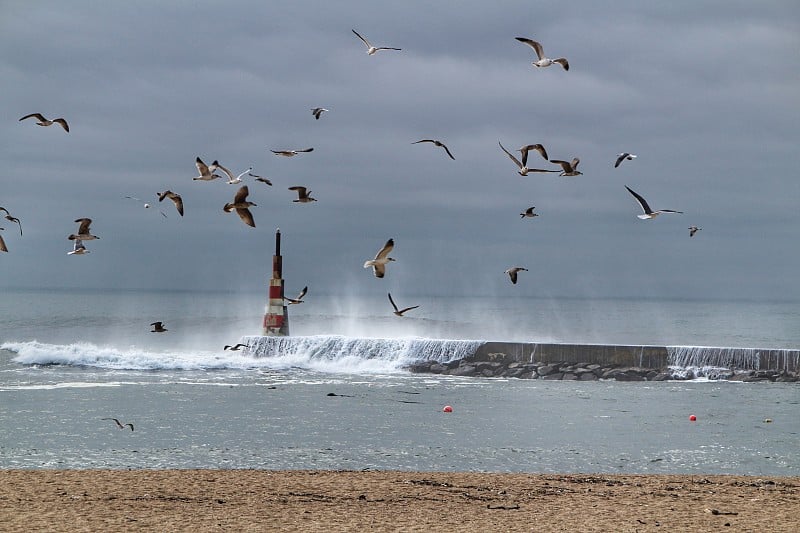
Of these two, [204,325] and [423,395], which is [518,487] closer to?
[423,395]

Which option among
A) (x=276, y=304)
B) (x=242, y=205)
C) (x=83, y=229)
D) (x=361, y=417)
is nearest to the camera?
(x=242, y=205)

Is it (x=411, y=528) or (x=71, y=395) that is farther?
(x=71, y=395)

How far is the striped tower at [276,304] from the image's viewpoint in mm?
40312

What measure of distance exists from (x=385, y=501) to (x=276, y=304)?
29315mm

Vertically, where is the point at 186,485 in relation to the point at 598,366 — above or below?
below

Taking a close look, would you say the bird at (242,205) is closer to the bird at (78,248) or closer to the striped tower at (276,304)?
the bird at (78,248)

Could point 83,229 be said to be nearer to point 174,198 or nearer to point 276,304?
point 174,198

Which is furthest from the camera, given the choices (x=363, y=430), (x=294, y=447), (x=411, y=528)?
(x=363, y=430)

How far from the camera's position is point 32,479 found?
1395 centimetres

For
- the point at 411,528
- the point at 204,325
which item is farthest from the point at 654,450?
the point at 204,325

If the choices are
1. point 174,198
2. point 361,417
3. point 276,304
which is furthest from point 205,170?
point 276,304

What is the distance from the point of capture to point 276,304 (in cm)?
4169

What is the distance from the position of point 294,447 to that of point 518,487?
605cm

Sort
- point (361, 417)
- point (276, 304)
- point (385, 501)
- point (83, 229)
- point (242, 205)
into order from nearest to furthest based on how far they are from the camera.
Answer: point (385, 501) < point (242, 205) < point (83, 229) < point (361, 417) < point (276, 304)
